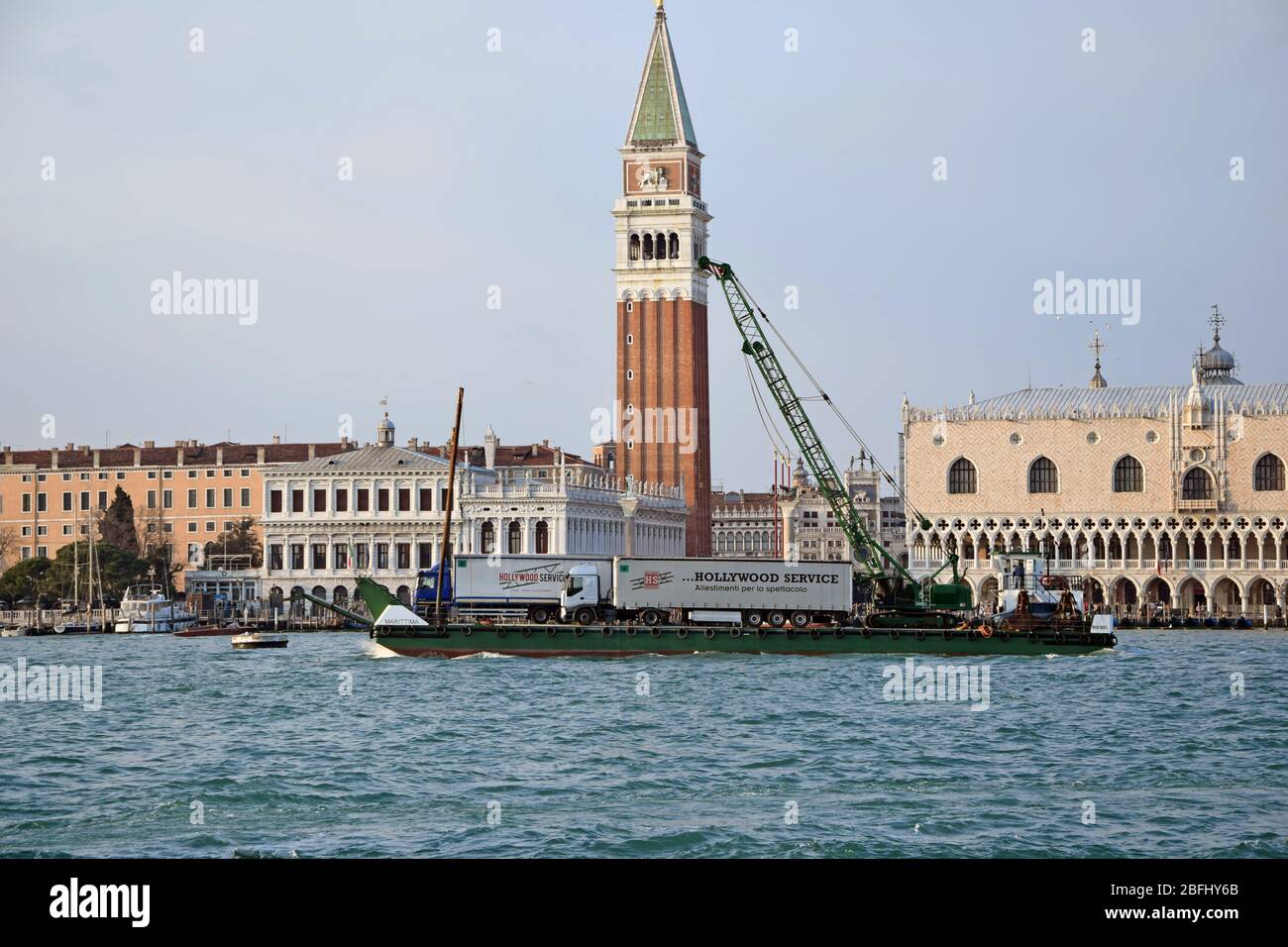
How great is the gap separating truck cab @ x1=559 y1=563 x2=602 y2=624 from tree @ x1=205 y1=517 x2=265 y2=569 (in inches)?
2391

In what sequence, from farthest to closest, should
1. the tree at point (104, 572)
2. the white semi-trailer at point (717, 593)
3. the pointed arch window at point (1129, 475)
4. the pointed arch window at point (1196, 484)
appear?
the tree at point (104, 572)
the pointed arch window at point (1129, 475)
the pointed arch window at point (1196, 484)
the white semi-trailer at point (717, 593)

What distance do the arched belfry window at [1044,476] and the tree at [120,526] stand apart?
60179 millimetres

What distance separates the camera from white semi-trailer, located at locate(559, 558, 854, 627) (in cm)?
5788

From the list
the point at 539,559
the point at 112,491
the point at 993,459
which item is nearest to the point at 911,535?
the point at 993,459

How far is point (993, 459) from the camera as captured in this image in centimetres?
9869

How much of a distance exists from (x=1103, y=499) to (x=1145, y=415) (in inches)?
213

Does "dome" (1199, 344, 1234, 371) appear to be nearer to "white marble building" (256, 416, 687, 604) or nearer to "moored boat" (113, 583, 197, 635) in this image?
"white marble building" (256, 416, 687, 604)

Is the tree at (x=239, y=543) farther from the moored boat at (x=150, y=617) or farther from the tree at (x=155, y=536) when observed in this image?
the moored boat at (x=150, y=617)

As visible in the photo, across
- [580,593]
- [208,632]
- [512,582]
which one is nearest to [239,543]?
[208,632]

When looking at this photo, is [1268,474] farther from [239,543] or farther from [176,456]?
[176,456]

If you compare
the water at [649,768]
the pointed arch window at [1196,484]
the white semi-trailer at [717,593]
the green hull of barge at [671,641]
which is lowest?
the water at [649,768]

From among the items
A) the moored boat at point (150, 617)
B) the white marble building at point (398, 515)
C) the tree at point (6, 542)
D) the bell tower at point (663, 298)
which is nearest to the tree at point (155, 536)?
the tree at point (6, 542)

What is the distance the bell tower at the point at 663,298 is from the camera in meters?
115

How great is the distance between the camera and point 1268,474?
313 ft
